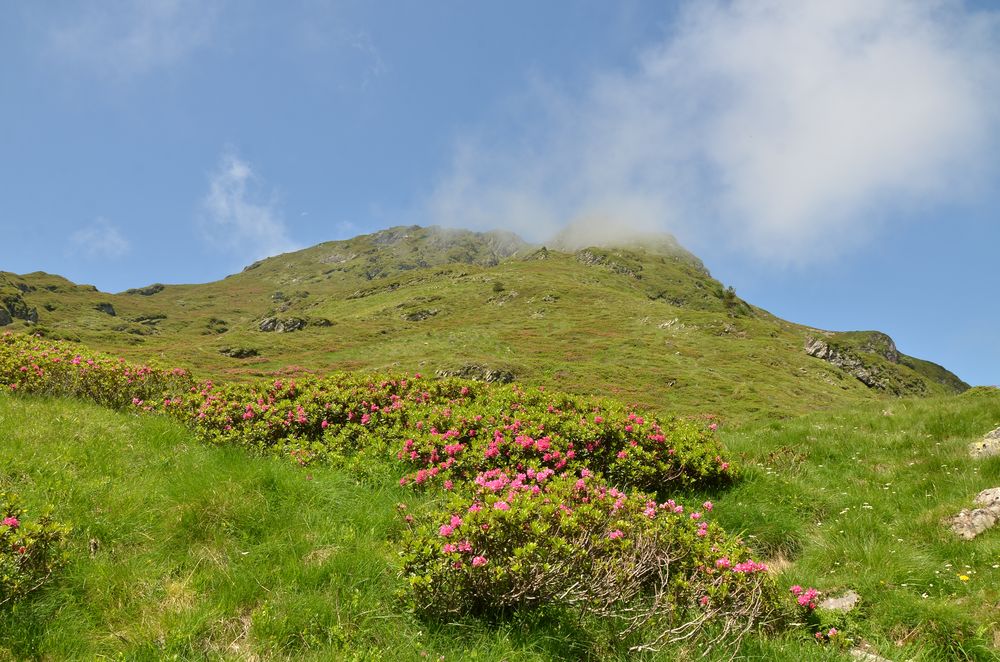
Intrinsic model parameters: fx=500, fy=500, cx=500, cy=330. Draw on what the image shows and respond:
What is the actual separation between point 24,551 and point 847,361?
93726 mm

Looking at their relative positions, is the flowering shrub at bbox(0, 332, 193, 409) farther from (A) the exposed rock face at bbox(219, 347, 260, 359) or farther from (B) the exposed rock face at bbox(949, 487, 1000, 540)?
(A) the exposed rock face at bbox(219, 347, 260, 359)

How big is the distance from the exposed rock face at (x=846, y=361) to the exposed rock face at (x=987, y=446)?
78928 mm

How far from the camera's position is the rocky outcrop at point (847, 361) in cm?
7606

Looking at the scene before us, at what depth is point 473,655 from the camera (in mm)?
3799

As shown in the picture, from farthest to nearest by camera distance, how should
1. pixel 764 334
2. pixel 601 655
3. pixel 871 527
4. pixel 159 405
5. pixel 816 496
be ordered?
pixel 764 334, pixel 159 405, pixel 816 496, pixel 871 527, pixel 601 655

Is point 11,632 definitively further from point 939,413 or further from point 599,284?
A: point 599,284

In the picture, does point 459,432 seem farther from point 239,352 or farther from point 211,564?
point 239,352

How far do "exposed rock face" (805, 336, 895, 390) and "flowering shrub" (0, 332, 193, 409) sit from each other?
86.7m

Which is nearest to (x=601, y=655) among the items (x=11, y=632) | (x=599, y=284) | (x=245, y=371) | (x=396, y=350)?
(x=11, y=632)

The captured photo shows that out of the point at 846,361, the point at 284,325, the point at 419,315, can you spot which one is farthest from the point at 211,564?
the point at 846,361

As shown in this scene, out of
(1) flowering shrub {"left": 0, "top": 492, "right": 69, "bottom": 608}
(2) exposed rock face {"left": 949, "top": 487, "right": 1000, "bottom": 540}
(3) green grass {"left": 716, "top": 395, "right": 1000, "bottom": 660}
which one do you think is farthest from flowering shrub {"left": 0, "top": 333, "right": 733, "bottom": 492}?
(1) flowering shrub {"left": 0, "top": 492, "right": 69, "bottom": 608}

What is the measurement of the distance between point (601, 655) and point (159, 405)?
34.7 feet

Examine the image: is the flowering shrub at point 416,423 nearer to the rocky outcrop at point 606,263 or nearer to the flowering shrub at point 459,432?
the flowering shrub at point 459,432

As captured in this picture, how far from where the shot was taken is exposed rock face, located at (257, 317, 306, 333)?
85.1 meters
